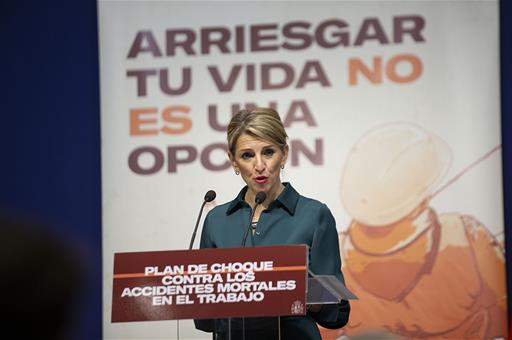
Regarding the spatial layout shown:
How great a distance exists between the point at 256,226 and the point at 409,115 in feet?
6.51

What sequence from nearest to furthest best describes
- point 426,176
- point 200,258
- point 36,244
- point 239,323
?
point 36,244 → point 200,258 → point 239,323 → point 426,176

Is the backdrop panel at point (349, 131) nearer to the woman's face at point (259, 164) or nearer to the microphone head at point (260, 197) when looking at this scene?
the woman's face at point (259, 164)

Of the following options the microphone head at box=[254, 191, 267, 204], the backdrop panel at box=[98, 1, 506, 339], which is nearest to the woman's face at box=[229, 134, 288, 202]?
the microphone head at box=[254, 191, 267, 204]

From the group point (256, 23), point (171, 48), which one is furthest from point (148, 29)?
point (256, 23)

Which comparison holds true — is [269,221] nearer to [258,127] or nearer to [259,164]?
[259,164]

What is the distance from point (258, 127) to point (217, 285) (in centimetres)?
87

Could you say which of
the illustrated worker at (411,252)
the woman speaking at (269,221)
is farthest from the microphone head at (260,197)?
Result: the illustrated worker at (411,252)

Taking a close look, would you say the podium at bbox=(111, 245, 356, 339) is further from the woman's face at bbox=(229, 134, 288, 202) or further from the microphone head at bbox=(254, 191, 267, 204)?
the woman's face at bbox=(229, 134, 288, 202)

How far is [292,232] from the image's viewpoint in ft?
9.25

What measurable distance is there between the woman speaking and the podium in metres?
0.34

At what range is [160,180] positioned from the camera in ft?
15.7

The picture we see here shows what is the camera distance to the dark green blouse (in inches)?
105

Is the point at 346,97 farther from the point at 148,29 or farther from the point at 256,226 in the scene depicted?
the point at 256,226

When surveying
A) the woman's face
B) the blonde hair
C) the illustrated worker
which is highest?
the blonde hair
